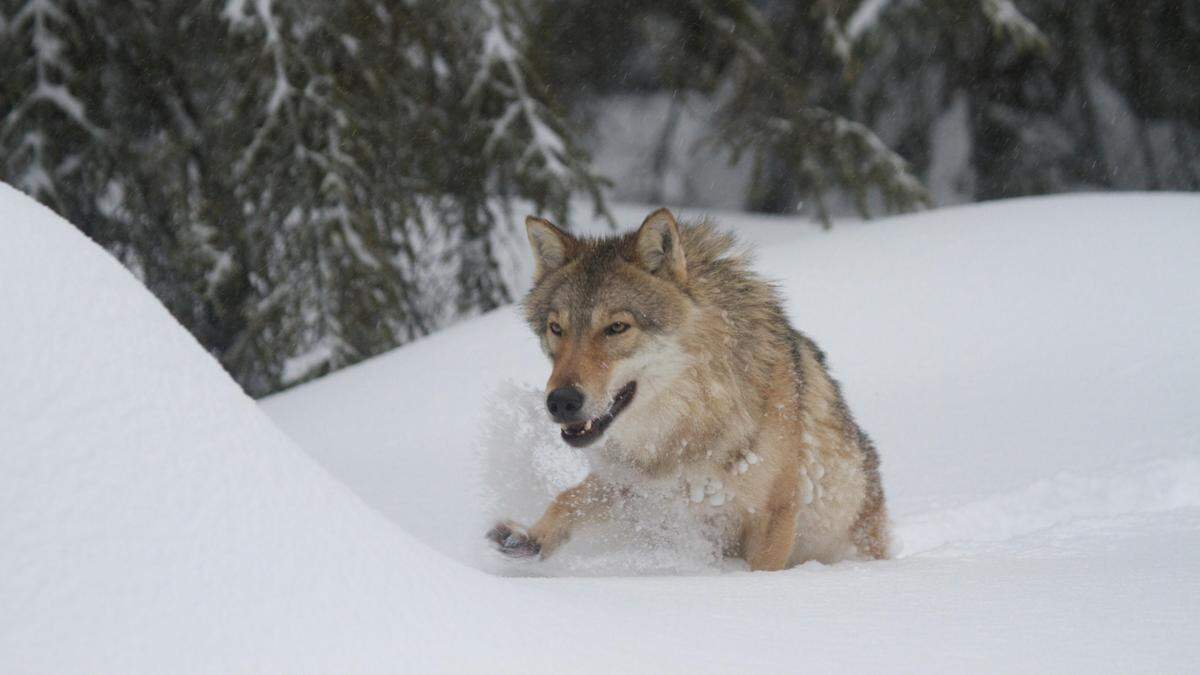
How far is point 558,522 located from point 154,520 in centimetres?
199

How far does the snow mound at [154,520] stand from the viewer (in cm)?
153

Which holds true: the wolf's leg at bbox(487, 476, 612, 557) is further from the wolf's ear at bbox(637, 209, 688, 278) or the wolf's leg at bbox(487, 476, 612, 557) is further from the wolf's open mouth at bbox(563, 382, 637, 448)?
the wolf's ear at bbox(637, 209, 688, 278)

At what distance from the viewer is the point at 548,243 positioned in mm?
3900

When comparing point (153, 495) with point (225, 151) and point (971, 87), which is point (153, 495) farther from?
point (971, 87)

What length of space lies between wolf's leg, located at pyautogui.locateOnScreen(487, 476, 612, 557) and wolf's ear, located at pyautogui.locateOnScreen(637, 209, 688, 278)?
731mm

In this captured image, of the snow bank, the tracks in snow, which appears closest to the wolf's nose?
the snow bank

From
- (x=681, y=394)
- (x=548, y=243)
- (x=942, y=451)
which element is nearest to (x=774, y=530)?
(x=681, y=394)

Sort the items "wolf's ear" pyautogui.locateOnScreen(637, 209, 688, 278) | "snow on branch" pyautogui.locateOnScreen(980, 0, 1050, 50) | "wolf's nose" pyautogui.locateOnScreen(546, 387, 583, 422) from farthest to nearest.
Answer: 1. "snow on branch" pyautogui.locateOnScreen(980, 0, 1050, 50)
2. "wolf's ear" pyautogui.locateOnScreen(637, 209, 688, 278)
3. "wolf's nose" pyautogui.locateOnScreen(546, 387, 583, 422)

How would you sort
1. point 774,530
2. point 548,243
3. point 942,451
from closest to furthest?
1. point 774,530
2. point 548,243
3. point 942,451

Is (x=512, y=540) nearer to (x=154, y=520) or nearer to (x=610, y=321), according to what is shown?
(x=610, y=321)

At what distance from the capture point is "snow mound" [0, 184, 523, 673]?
1.53m

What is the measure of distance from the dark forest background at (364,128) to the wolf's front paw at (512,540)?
398 centimetres

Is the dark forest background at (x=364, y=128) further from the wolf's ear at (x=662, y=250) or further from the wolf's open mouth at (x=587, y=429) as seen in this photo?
the wolf's open mouth at (x=587, y=429)

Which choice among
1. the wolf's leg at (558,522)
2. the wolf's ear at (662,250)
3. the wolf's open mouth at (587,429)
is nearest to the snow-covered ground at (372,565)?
the wolf's leg at (558,522)
